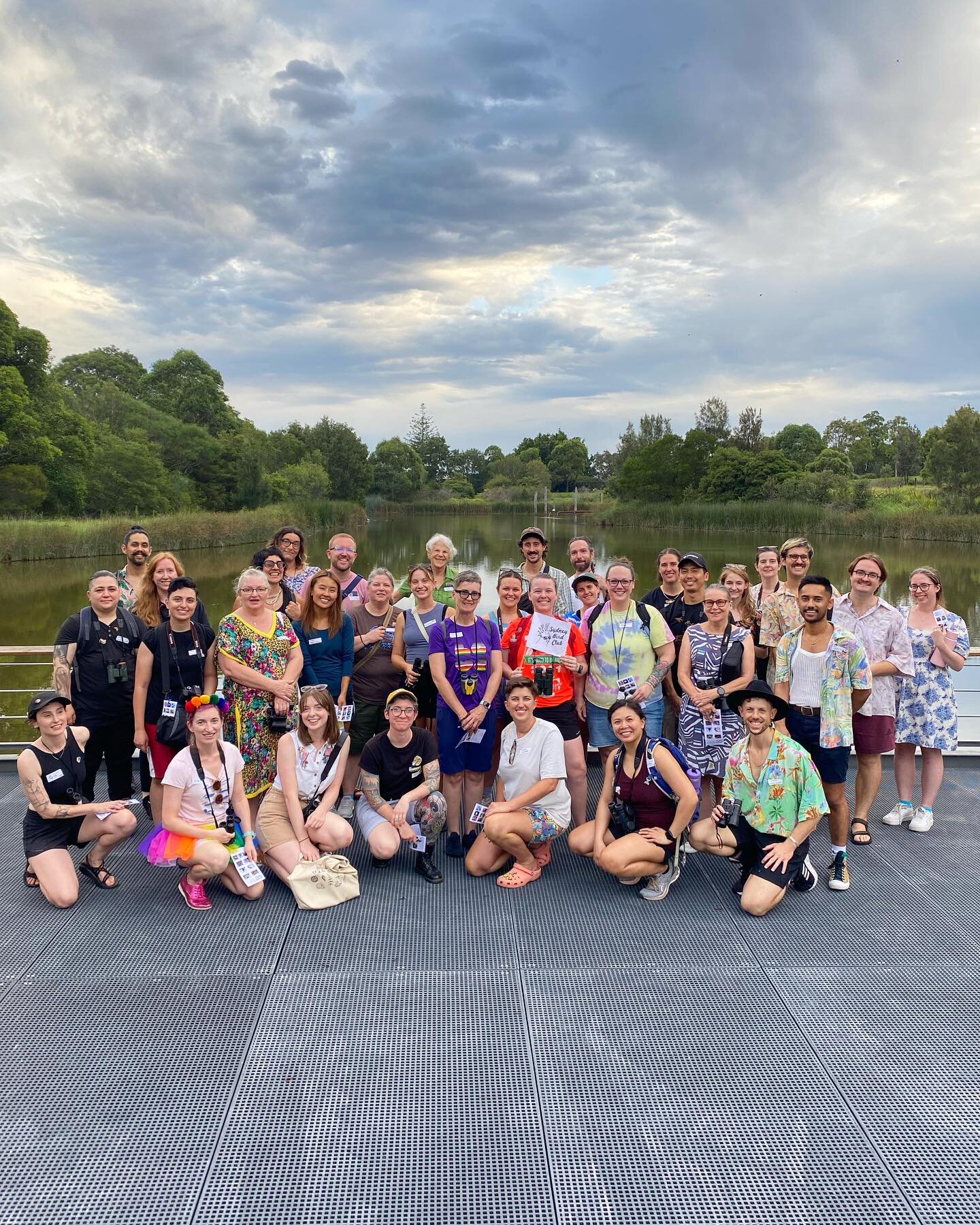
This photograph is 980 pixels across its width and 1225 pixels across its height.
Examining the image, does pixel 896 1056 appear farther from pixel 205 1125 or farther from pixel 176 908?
pixel 176 908

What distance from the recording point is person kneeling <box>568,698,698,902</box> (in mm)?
3715

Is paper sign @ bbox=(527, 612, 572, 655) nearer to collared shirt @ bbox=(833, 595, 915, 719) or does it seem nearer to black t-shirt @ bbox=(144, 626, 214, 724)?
collared shirt @ bbox=(833, 595, 915, 719)

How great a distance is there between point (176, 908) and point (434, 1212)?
2100 mm

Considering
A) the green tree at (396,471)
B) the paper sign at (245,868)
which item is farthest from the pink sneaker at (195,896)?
the green tree at (396,471)

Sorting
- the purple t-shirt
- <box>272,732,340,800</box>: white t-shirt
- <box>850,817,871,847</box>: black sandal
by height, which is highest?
the purple t-shirt

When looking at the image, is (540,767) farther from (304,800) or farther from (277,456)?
(277,456)

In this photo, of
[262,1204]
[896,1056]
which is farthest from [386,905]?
[896,1056]

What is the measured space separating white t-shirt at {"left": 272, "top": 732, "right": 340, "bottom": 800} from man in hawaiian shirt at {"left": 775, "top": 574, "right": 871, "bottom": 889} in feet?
8.14

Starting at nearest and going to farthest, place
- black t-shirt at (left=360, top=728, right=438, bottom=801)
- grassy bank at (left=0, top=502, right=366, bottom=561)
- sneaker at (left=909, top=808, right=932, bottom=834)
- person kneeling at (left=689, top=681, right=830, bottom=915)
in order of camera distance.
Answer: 1. person kneeling at (left=689, top=681, right=830, bottom=915)
2. black t-shirt at (left=360, top=728, right=438, bottom=801)
3. sneaker at (left=909, top=808, right=932, bottom=834)
4. grassy bank at (left=0, top=502, right=366, bottom=561)

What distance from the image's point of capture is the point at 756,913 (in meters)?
3.66

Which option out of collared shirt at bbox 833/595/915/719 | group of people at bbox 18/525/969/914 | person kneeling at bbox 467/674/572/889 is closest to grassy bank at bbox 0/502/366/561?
group of people at bbox 18/525/969/914

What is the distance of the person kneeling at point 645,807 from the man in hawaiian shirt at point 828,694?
2.55ft

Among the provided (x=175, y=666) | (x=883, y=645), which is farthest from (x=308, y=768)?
(x=883, y=645)

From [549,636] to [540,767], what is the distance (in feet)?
2.45
